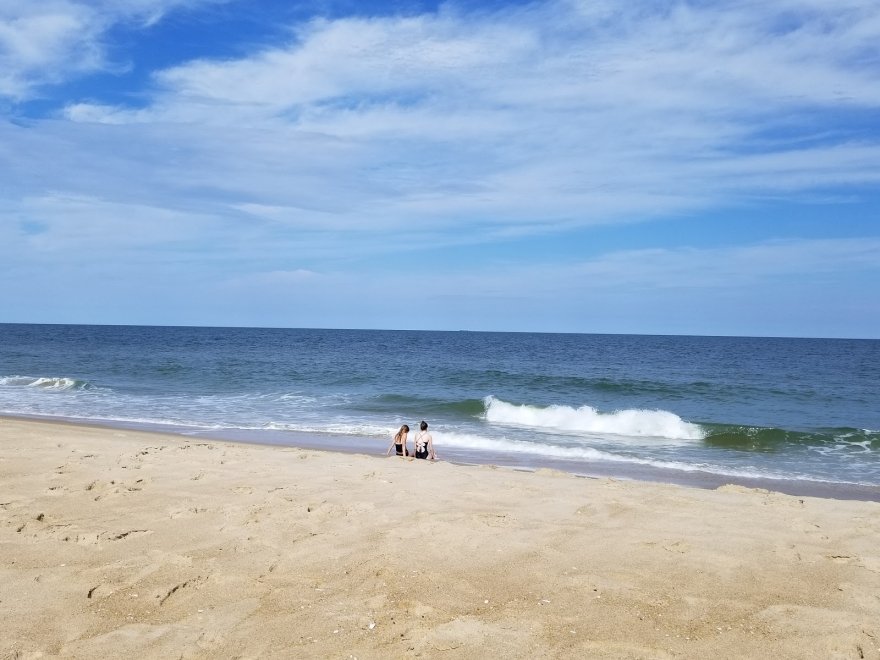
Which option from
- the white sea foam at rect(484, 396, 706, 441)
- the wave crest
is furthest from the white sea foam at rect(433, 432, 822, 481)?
→ the wave crest

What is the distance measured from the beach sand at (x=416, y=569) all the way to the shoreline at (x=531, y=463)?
3004 millimetres

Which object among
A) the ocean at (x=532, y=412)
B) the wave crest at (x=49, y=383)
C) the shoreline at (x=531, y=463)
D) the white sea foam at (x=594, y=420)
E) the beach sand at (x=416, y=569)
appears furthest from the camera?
the wave crest at (x=49, y=383)

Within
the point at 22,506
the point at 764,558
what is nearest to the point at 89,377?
the point at 22,506

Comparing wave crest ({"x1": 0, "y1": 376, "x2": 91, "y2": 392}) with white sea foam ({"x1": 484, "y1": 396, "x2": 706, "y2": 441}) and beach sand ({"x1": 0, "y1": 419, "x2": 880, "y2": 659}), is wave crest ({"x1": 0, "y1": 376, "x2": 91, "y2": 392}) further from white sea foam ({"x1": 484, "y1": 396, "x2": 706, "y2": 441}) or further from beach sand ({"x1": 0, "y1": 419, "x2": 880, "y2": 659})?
beach sand ({"x1": 0, "y1": 419, "x2": 880, "y2": 659})

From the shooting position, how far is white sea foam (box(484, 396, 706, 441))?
2164cm

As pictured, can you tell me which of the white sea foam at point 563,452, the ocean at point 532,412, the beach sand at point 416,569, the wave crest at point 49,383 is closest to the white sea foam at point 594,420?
the ocean at point 532,412

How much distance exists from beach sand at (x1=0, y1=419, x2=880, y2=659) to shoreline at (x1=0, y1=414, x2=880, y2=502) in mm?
3004

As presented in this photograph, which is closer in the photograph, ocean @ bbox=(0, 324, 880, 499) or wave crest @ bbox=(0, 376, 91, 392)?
ocean @ bbox=(0, 324, 880, 499)

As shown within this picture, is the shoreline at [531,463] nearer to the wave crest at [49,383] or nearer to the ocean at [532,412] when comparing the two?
the ocean at [532,412]

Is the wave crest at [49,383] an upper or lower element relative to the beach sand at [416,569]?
lower

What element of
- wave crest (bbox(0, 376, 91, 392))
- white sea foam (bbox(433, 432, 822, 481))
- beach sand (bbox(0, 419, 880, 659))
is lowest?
white sea foam (bbox(433, 432, 822, 481))

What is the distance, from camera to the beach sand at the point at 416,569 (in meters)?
4.72

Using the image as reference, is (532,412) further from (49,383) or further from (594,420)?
(49,383)

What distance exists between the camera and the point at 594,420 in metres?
23.7
